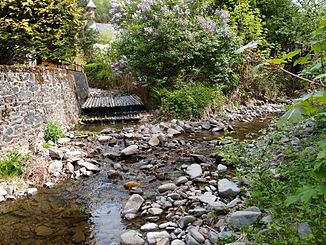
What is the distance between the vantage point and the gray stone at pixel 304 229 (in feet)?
6.48

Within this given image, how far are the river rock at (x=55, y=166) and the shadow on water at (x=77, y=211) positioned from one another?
42cm

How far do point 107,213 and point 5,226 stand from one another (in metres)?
1.29

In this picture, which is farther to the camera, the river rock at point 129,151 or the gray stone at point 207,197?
the river rock at point 129,151

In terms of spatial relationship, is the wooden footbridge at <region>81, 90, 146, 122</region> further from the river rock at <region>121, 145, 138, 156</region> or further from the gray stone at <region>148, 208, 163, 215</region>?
the gray stone at <region>148, 208, 163, 215</region>

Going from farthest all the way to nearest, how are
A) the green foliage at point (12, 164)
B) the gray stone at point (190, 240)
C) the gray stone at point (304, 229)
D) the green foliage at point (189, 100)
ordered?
the green foliage at point (189, 100)
the green foliage at point (12, 164)
the gray stone at point (190, 240)
the gray stone at point (304, 229)

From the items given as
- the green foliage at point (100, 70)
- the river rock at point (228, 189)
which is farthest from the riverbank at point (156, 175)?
the green foliage at point (100, 70)

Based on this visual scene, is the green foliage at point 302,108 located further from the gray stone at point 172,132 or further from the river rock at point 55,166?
the gray stone at point 172,132

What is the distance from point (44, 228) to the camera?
3.07 metres

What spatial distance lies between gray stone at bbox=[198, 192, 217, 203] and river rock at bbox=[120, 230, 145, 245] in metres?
1.05

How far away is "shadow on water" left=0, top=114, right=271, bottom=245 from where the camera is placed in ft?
9.55

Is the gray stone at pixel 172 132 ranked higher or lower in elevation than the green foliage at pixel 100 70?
lower

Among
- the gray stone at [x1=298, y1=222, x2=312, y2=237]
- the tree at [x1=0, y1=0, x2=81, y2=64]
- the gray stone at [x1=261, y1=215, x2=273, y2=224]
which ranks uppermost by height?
the tree at [x1=0, y1=0, x2=81, y2=64]

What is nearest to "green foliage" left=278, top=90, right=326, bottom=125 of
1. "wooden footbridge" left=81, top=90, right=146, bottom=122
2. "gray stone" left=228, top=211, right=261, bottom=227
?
"gray stone" left=228, top=211, right=261, bottom=227

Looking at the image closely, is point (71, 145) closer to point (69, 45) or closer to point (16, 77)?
point (16, 77)
